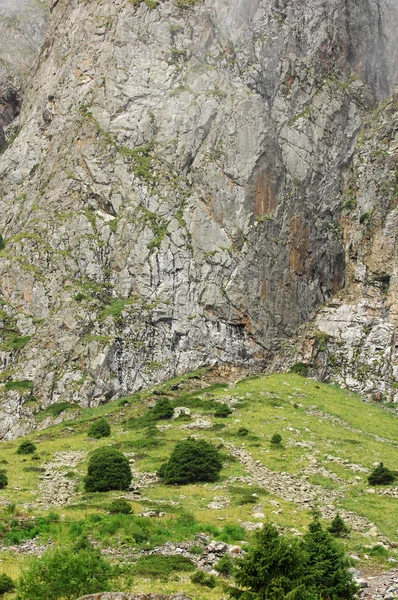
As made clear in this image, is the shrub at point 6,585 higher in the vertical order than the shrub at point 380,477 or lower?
higher

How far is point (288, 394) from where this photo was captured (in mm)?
58188

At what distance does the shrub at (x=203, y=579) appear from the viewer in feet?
57.9

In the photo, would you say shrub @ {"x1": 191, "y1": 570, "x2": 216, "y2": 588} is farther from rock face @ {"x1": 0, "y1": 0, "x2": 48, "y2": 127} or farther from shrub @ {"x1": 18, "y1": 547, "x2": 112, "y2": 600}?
rock face @ {"x1": 0, "y1": 0, "x2": 48, "y2": 127}

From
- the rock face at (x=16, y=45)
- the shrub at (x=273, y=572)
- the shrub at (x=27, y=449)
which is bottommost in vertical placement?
the shrub at (x=27, y=449)

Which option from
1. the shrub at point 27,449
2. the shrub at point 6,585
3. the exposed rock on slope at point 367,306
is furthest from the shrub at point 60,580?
the exposed rock on slope at point 367,306

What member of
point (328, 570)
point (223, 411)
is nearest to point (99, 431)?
point (223, 411)

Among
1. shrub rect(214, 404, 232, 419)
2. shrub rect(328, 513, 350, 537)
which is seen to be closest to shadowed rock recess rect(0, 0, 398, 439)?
shrub rect(214, 404, 232, 419)

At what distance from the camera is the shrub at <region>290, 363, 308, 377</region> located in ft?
225

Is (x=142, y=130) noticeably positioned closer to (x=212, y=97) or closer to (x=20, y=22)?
(x=212, y=97)

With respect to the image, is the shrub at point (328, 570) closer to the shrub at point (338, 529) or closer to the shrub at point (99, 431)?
the shrub at point (338, 529)

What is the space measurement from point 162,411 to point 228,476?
19173mm

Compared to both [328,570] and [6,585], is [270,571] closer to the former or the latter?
[328,570]

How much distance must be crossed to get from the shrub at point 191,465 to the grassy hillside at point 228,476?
0.82 m

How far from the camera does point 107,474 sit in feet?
108
